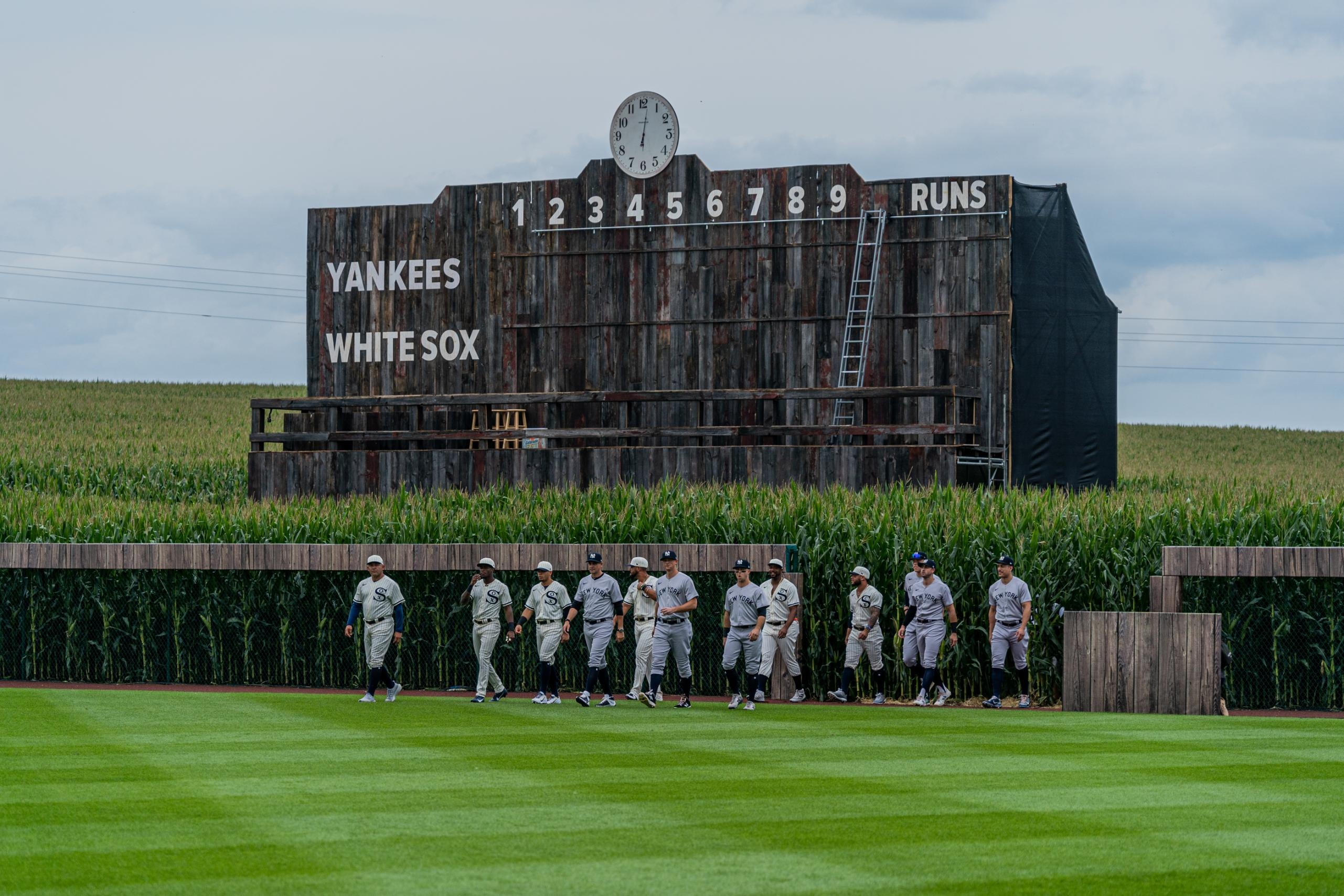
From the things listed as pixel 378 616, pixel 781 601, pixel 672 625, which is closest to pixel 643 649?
pixel 672 625

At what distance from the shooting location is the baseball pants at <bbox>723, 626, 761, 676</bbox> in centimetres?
2092

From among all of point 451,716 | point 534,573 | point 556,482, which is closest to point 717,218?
point 556,482

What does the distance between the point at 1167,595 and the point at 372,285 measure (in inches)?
787

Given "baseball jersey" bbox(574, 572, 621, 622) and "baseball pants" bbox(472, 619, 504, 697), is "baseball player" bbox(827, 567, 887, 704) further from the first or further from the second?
"baseball pants" bbox(472, 619, 504, 697)

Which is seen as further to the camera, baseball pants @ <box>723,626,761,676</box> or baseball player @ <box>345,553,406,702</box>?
baseball player @ <box>345,553,406,702</box>

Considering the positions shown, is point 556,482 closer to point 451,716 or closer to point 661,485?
point 661,485

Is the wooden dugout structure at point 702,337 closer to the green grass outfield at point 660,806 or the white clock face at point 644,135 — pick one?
the white clock face at point 644,135

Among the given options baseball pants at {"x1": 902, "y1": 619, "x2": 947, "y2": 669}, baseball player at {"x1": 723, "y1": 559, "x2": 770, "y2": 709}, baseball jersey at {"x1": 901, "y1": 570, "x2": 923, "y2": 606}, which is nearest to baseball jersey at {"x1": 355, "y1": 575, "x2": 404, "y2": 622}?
baseball player at {"x1": 723, "y1": 559, "x2": 770, "y2": 709}

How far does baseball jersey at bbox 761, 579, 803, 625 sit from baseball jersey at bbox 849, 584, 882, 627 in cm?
104

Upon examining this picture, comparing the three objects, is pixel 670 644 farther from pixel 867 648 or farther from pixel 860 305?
pixel 860 305

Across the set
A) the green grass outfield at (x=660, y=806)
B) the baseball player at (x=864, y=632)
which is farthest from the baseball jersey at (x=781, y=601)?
the green grass outfield at (x=660, y=806)

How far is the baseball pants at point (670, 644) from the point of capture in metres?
20.5

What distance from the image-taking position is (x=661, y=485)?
2855cm

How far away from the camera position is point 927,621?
21719mm
